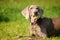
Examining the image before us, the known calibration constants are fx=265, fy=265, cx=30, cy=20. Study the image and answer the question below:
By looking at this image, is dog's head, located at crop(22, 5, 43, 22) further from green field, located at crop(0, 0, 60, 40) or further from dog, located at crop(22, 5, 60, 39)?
green field, located at crop(0, 0, 60, 40)

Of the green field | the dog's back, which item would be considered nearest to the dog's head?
the dog's back

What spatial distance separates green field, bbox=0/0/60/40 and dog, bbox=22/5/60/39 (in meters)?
0.24

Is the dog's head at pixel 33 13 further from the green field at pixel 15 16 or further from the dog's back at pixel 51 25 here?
the green field at pixel 15 16

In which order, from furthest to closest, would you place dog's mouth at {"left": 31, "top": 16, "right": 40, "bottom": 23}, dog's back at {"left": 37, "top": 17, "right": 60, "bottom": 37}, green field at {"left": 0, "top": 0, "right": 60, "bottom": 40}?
green field at {"left": 0, "top": 0, "right": 60, "bottom": 40} → dog's back at {"left": 37, "top": 17, "right": 60, "bottom": 37} → dog's mouth at {"left": 31, "top": 16, "right": 40, "bottom": 23}

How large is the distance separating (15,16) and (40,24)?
2177 mm

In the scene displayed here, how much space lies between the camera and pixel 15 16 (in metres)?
8.58

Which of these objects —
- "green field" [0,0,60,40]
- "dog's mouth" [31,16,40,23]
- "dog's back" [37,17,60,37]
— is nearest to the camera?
"dog's mouth" [31,16,40,23]

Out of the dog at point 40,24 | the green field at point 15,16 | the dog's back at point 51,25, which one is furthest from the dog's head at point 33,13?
the green field at point 15,16

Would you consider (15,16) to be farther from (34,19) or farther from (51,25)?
(34,19)

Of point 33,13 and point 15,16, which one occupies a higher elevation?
point 33,13

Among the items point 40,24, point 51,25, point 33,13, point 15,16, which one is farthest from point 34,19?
point 15,16

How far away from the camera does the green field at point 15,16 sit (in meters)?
6.96

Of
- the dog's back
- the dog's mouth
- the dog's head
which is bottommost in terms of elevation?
the dog's back

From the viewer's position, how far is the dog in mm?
6376
